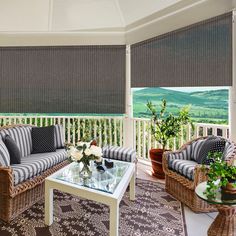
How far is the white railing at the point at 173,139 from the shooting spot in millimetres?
4020

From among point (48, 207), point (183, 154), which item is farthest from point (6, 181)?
point (183, 154)

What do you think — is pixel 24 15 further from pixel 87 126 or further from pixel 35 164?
pixel 35 164

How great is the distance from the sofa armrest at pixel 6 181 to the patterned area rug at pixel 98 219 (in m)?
0.35

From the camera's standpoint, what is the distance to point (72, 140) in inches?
216

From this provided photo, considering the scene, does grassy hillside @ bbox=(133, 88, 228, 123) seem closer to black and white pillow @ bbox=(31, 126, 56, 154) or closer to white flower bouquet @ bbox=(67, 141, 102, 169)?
black and white pillow @ bbox=(31, 126, 56, 154)

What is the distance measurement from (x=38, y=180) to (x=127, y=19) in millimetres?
3663

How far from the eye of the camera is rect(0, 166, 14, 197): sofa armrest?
8.59ft

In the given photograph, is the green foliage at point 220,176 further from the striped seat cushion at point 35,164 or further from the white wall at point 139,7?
the white wall at point 139,7

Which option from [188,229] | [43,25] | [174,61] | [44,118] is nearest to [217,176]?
[188,229]

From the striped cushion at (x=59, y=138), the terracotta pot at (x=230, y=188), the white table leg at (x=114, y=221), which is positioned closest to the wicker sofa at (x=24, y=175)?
the striped cushion at (x=59, y=138)

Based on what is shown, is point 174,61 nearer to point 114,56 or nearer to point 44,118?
point 114,56

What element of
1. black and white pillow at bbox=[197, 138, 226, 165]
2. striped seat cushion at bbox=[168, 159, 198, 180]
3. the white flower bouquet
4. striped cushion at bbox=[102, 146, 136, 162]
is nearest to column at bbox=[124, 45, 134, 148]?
striped cushion at bbox=[102, 146, 136, 162]

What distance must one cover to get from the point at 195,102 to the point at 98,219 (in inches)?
122

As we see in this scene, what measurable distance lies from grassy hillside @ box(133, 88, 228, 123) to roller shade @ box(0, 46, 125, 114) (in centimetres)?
43
